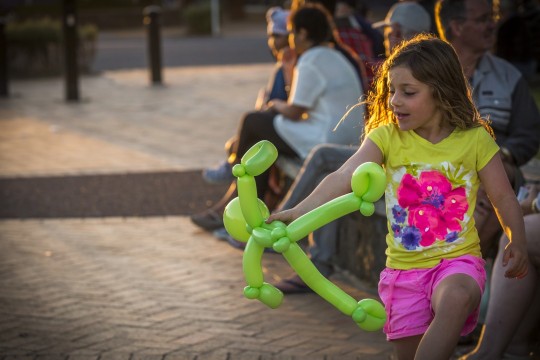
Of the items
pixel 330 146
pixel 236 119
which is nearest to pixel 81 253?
pixel 330 146

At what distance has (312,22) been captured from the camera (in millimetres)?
7199

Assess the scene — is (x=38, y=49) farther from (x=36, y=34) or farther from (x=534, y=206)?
(x=534, y=206)

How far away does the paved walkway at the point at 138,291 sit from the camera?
5242mm

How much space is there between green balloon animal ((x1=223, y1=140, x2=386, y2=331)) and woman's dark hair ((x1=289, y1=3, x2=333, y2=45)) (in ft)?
11.8

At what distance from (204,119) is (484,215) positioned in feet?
29.7

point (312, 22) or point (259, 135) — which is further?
point (259, 135)

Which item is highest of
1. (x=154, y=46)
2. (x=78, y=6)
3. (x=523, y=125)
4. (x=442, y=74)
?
(x=442, y=74)

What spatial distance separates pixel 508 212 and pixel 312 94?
135 inches

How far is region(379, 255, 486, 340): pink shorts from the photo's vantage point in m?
3.78

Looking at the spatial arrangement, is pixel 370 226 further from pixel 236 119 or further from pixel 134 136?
pixel 236 119

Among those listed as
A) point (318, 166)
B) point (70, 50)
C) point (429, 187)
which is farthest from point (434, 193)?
point (70, 50)

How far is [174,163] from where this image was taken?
34.7 ft

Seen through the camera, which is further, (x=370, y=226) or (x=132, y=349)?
(x=370, y=226)

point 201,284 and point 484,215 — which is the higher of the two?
point 484,215
